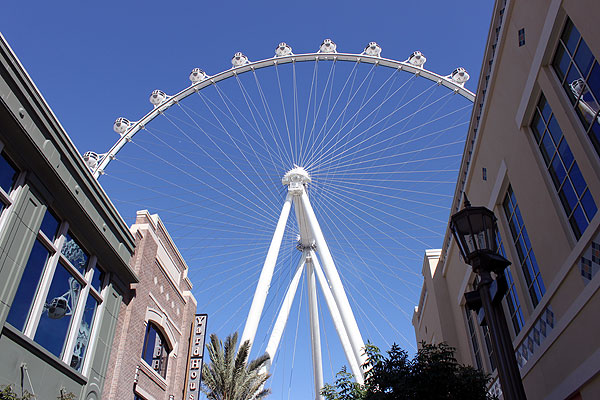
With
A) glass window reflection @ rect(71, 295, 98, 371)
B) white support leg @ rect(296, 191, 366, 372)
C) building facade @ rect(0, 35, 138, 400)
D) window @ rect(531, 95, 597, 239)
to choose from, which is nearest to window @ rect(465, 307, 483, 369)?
white support leg @ rect(296, 191, 366, 372)

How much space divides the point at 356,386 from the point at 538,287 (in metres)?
6.14

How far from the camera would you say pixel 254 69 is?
32.3 m

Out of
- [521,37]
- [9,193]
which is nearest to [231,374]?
[9,193]

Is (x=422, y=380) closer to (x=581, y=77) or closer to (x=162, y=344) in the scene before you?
(x=581, y=77)

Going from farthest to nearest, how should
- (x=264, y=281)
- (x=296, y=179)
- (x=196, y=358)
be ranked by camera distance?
1. (x=296, y=179)
2. (x=264, y=281)
3. (x=196, y=358)

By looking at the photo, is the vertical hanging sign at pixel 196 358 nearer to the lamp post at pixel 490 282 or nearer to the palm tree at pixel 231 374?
the palm tree at pixel 231 374

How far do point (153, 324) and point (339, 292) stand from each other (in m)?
9.09

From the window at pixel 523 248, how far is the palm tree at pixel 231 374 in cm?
1251

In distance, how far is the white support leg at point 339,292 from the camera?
22.5 m

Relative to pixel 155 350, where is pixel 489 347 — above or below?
below

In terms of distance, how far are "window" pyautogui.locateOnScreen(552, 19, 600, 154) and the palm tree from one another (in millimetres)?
15690

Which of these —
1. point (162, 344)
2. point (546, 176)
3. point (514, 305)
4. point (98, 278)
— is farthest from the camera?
point (162, 344)

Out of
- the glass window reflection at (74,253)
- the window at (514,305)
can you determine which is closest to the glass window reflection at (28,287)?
the glass window reflection at (74,253)

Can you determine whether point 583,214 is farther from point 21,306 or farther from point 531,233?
point 21,306
